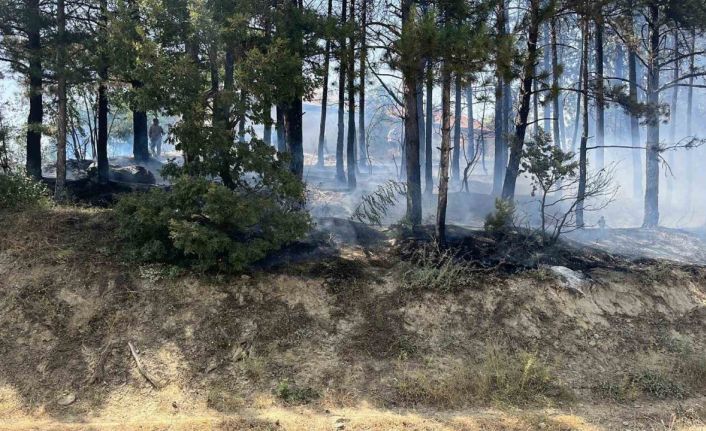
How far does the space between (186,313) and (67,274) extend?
6.27 feet

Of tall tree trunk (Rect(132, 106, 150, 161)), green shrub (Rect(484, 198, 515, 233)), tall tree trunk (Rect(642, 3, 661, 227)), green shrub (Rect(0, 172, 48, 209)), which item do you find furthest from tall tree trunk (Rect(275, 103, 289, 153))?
tall tree trunk (Rect(642, 3, 661, 227))

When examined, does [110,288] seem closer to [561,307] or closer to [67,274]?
[67,274]

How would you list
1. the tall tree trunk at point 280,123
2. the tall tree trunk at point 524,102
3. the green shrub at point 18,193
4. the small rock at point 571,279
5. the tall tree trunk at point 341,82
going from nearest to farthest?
the small rock at point 571,279 → the tall tree trunk at point 280,123 → the green shrub at point 18,193 → the tall tree trunk at point 341,82 → the tall tree trunk at point 524,102

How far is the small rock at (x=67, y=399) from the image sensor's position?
5.52 metres

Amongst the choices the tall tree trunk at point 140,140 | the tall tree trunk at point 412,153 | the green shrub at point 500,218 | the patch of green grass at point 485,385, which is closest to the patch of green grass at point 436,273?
the patch of green grass at point 485,385

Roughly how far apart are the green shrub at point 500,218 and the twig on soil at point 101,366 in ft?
22.1

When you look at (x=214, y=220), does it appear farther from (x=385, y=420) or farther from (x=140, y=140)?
(x=140, y=140)

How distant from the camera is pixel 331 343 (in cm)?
669

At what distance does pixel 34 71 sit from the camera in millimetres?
10109

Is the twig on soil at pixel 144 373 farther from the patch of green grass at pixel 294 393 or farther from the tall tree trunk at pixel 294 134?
the tall tree trunk at pixel 294 134

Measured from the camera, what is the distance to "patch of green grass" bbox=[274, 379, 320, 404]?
580 centimetres

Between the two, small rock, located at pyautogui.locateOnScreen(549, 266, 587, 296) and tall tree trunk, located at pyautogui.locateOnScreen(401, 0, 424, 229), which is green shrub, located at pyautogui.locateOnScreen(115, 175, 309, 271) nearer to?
tall tree trunk, located at pyautogui.locateOnScreen(401, 0, 424, 229)

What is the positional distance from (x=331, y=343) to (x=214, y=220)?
231 cm

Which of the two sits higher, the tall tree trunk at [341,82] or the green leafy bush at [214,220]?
the tall tree trunk at [341,82]
